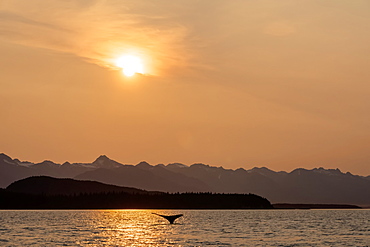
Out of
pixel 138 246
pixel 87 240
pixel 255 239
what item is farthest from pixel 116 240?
pixel 255 239

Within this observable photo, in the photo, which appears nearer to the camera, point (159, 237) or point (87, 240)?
point (87, 240)

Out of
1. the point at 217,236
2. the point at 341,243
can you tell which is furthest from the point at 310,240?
the point at 217,236

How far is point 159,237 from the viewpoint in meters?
138

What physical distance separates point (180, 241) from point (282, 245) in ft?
63.4

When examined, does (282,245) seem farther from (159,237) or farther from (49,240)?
(49,240)

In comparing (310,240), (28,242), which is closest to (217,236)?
(310,240)

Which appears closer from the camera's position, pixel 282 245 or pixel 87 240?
pixel 282 245

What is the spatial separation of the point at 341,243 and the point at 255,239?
1694cm

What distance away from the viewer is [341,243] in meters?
122

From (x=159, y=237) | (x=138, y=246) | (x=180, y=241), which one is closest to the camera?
(x=138, y=246)

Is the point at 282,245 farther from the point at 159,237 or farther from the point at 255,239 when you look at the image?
the point at 159,237

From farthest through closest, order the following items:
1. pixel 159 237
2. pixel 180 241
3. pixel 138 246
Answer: pixel 159 237 < pixel 180 241 < pixel 138 246

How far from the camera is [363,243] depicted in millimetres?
121000

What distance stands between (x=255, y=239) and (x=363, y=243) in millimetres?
20500
